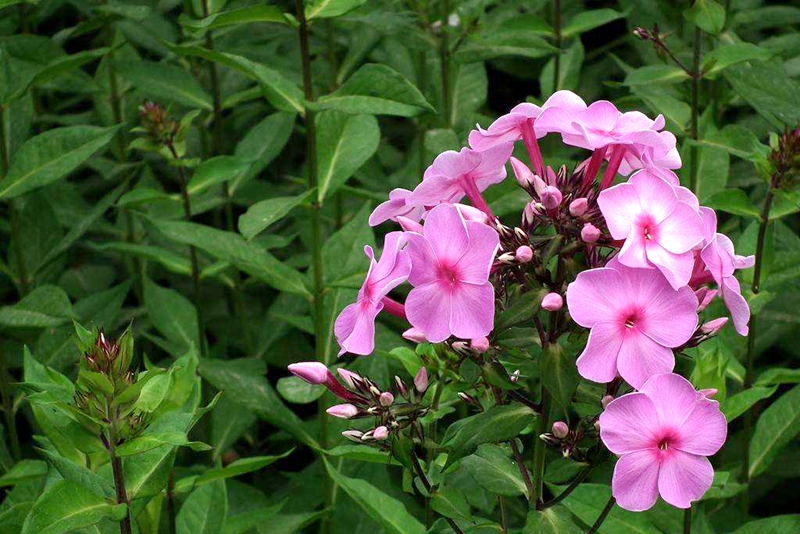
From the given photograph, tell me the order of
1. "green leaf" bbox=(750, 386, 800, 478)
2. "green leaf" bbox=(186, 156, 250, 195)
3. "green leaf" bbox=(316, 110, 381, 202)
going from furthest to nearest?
"green leaf" bbox=(186, 156, 250, 195) → "green leaf" bbox=(316, 110, 381, 202) → "green leaf" bbox=(750, 386, 800, 478)

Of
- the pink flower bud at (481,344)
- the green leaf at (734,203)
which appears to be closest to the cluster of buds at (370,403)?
the pink flower bud at (481,344)

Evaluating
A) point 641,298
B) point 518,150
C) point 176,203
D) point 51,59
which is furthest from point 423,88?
point 641,298

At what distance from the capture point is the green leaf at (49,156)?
2.14 metres

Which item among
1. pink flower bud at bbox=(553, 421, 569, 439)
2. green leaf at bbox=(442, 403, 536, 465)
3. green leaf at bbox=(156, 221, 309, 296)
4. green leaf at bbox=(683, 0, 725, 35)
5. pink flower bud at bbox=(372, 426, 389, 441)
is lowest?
green leaf at bbox=(156, 221, 309, 296)

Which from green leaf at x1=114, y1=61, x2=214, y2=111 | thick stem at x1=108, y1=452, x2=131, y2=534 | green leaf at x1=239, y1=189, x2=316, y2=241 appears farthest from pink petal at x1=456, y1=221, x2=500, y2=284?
green leaf at x1=114, y1=61, x2=214, y2=111

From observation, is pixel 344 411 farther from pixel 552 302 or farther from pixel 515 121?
pixel 515 121

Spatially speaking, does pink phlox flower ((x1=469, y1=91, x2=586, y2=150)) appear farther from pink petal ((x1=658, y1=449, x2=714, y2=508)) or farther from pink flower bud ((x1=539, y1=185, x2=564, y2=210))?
pink petal ((x1=658, y1=449, x2=714, y2=508))

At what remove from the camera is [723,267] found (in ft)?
4.12

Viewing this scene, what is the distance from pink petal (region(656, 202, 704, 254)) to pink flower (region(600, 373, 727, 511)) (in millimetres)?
154

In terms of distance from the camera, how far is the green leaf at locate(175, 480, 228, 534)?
1743 mm

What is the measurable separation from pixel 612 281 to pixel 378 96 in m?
0.86

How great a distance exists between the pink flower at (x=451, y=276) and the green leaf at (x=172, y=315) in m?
1.26

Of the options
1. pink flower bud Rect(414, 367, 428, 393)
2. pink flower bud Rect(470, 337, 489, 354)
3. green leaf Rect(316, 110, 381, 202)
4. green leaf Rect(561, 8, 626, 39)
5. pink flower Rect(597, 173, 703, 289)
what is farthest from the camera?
green leaf Rect(561, 8, 626, 39)

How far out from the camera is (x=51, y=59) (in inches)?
99.0
